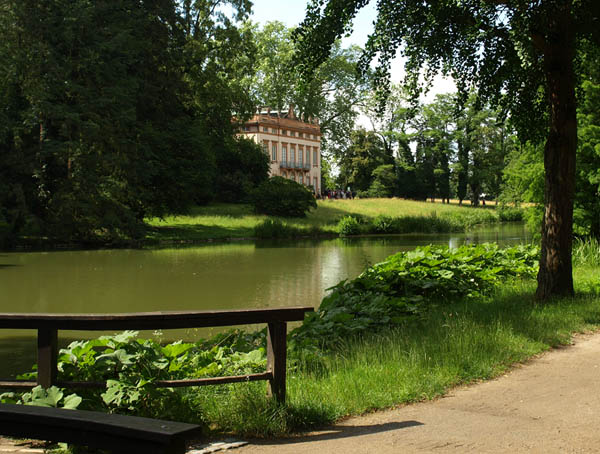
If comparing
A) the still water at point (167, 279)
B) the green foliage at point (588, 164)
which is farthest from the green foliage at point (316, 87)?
the green foliage at point (588, 164)

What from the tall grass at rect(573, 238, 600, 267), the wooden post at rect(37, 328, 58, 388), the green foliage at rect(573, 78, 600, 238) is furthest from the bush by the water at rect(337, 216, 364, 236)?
the wooden post at rect(37, 328, 58, 388)

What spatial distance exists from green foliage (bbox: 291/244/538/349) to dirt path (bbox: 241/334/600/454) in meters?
2.74

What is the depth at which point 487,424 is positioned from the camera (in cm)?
475

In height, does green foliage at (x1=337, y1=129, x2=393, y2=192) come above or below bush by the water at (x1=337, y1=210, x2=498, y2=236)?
above

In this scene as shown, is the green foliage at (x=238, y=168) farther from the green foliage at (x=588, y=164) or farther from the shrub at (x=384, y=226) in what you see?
the green foliage at (x=588, y=164)

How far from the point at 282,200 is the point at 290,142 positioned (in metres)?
44.3

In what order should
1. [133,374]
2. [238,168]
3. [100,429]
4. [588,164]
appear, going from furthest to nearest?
[238,168], [588,164], [133,374], [100,429]

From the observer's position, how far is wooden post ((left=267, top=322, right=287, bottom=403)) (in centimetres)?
498

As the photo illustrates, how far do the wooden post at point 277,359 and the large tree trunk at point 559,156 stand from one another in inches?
234

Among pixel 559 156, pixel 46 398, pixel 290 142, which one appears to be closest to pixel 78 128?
pixel 559 156

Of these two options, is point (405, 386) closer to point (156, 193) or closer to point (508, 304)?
point (508, 304)

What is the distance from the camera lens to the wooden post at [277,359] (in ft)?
16.4

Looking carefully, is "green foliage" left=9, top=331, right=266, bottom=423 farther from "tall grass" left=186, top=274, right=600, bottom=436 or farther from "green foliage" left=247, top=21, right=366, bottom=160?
"green foliage" left=247, top=21, right=366, bottom=160

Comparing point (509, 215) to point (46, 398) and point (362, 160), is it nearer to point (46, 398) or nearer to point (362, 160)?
point (362, 160)
